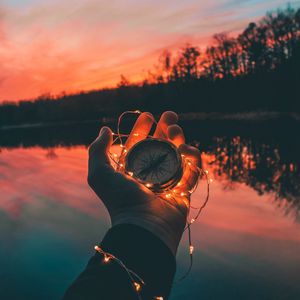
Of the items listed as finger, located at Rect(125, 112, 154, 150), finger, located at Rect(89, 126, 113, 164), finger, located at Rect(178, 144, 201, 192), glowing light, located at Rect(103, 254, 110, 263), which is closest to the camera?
glowing light, located at Rect(103, 254, 110, 263)

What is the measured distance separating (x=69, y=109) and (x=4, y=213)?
85.3m

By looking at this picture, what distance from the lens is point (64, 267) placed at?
6289mm

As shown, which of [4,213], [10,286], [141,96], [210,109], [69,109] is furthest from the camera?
[69,109]

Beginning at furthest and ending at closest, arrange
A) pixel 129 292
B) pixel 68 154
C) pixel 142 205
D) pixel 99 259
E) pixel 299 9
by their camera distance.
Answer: pixel 299 9
pixel 68 154
pixel 142 205
pixel 99 259
pixel 129 292

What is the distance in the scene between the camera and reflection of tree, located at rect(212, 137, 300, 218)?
34.6ft

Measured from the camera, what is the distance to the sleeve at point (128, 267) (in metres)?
2.11

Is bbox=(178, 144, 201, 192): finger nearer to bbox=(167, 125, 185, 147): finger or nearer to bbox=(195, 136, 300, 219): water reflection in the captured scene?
bbox=(167, 125, 185, 147): finger

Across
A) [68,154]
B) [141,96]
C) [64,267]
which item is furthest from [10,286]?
[141,96]

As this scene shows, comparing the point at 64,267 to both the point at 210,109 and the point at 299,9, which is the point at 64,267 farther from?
the point at 210,109

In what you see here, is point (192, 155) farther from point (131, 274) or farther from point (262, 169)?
point (262, 169)

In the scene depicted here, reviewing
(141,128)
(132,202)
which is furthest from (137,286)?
→ (141,128)

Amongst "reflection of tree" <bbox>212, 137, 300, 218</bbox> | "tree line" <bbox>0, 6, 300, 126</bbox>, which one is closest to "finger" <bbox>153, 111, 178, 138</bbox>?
"reflection of tree" <bbox>212, 137, 300, 218</bbox>

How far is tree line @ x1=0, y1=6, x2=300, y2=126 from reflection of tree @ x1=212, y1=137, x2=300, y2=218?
25247 mm

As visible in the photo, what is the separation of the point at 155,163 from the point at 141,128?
54cm
